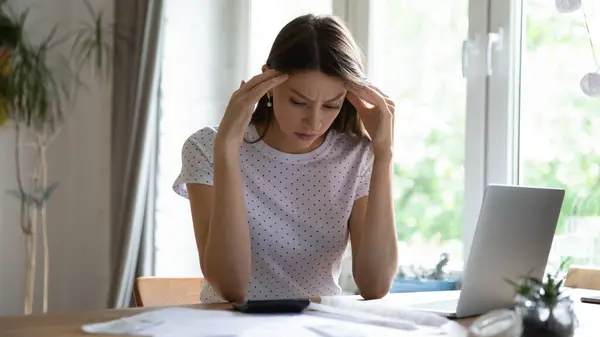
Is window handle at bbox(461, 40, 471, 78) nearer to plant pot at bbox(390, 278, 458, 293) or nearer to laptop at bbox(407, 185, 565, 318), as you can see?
plant pot at bbox(390, 278, 458, 293)

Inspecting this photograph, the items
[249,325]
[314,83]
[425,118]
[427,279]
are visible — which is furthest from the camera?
[425,118]

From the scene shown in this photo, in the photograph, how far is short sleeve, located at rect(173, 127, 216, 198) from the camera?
1.63 metres

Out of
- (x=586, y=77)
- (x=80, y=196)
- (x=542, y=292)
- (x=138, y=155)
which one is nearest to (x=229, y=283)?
(x=542, y=292)

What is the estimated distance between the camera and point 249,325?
3.70 feet

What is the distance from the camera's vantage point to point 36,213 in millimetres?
3088

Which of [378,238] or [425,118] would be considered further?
[425,118]

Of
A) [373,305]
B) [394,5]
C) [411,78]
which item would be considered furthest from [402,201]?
[373,305]

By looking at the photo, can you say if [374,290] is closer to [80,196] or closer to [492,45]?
[492,45]

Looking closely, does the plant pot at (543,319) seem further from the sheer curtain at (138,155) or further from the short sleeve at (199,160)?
the sheer curtain at (138,155)

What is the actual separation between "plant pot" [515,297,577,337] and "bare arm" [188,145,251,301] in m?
0.67

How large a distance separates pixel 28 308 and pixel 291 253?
5.23 feet

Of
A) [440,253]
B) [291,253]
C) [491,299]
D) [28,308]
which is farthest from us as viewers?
[28,308]

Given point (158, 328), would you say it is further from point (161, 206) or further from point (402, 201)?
point (161, 206)

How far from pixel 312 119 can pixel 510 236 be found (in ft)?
1.56
